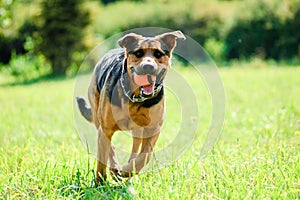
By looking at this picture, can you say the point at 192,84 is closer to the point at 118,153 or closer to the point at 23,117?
the point at 23,117

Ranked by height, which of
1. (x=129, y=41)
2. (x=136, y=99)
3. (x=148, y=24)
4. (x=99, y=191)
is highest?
(x=129, y=41)

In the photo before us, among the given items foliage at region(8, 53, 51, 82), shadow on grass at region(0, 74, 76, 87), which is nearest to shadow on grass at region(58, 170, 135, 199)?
shadow on grass at region(0, 74, 76, 87)

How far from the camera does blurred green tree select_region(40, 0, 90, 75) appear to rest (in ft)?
59.5

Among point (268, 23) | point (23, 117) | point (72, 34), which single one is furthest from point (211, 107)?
point (268, 23)

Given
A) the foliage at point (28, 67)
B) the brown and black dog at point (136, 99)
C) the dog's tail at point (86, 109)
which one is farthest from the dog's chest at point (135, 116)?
the foliage at point (28, 67)

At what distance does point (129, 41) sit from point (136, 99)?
541mm

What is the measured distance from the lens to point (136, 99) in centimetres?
399

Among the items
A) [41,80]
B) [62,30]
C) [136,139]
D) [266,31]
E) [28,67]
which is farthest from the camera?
[266,31]

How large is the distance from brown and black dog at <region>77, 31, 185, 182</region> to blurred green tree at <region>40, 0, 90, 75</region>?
1448 cm

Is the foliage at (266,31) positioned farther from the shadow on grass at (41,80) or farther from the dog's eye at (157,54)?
the dog's eye at (157,54)

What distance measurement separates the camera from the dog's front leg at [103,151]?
4055 mm

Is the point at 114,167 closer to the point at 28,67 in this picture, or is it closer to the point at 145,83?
the point at 145,83

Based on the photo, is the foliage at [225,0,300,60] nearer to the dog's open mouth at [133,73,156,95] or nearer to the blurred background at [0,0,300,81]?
the blurred background at [0,0,300,81]

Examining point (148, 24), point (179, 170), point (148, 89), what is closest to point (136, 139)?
point (179, 170)
